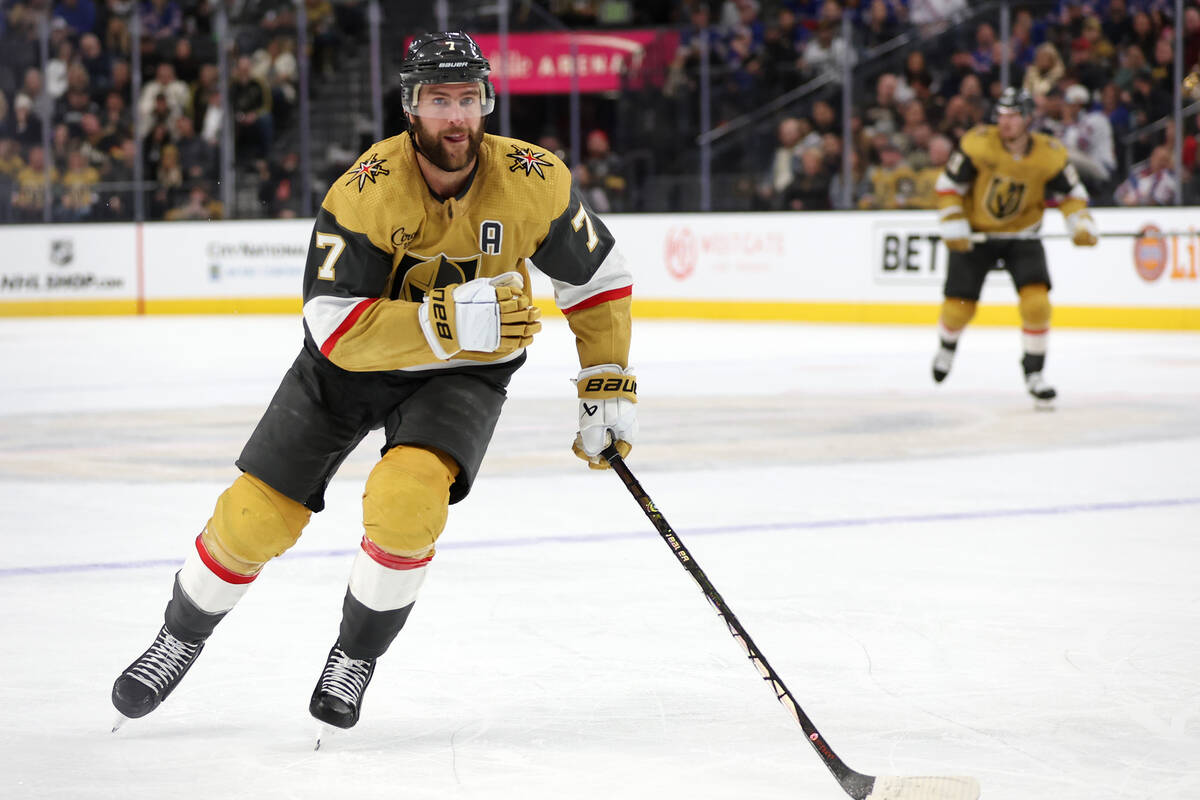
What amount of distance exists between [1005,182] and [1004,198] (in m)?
0.08

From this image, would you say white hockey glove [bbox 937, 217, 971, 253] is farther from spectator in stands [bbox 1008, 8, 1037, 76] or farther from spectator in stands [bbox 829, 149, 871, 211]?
spectator in stands [bbox 829, 149, 871, 211]

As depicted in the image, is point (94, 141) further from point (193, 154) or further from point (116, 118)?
point (193, 154)

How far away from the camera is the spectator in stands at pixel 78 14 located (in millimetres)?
14625

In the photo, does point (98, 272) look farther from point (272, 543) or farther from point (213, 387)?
point (272, 543)

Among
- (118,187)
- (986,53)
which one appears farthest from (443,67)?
Answer: (118,187)

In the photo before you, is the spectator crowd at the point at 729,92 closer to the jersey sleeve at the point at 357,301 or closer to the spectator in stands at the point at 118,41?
the spectator in stands at the point at 118,41

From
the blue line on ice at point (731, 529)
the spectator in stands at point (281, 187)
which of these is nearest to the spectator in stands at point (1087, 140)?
the spectator in stands at point (281, 187)

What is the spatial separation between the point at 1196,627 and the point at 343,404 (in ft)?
5.62

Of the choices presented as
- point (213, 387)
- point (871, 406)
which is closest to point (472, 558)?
point (871, 406)

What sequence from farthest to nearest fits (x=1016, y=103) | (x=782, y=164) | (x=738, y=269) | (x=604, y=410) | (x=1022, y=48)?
1. (x=738, y=269)
2. (x=782, y=164)
3. (x=1022, y=48)
4. (x=1016, y=103)
5. (x=604, y=410)

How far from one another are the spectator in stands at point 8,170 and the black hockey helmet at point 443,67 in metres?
12.2

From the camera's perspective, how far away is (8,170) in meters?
13.9

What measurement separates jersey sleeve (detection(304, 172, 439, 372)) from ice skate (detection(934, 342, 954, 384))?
5.63 meters

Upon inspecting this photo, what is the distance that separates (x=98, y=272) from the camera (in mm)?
13867
